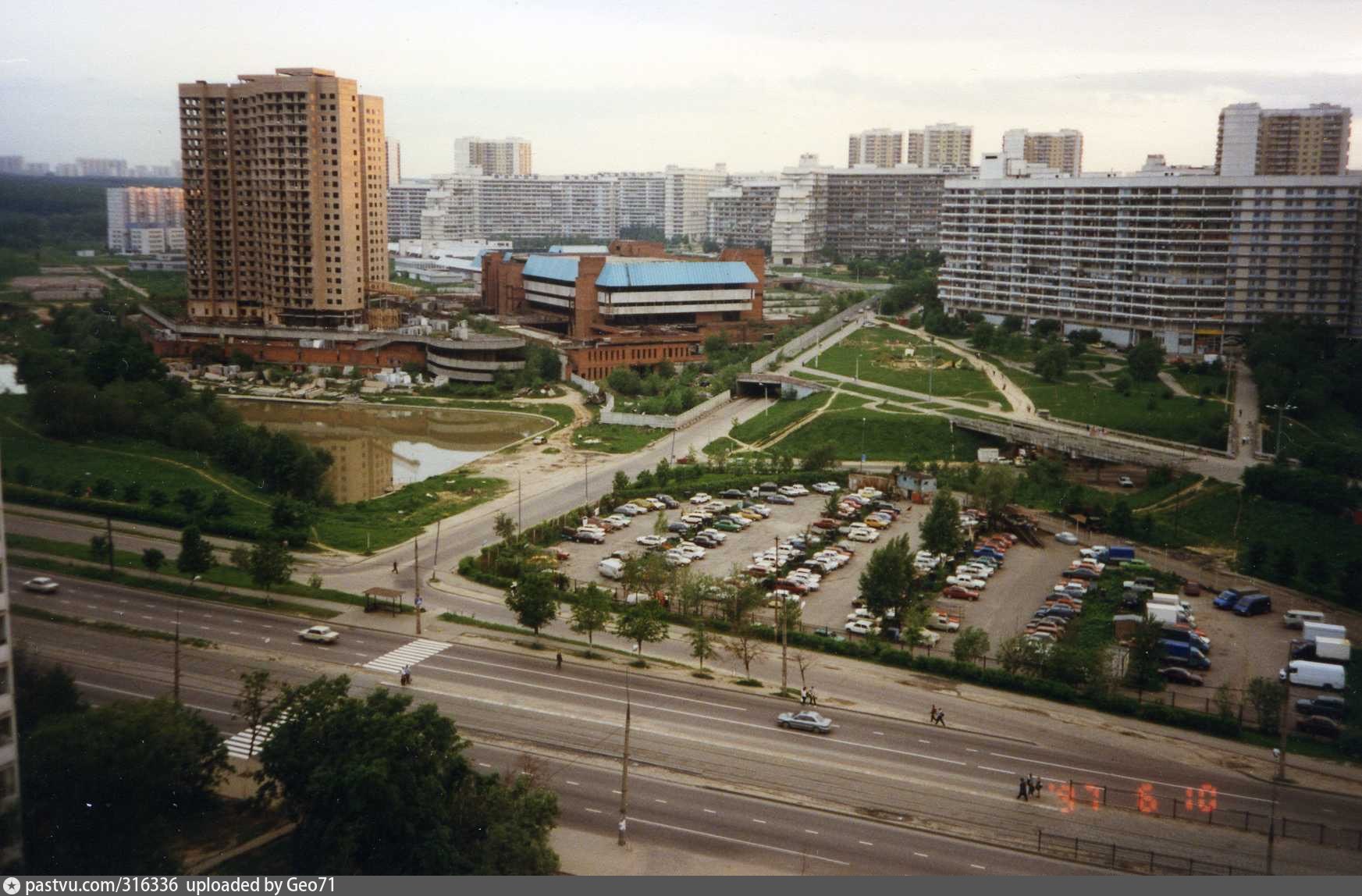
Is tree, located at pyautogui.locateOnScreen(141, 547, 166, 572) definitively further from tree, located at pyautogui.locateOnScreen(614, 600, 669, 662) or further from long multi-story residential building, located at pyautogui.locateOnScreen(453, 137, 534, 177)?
long multi-story residential building, located at pyautogui.locateOnScreen(453, 137, 534, 177)

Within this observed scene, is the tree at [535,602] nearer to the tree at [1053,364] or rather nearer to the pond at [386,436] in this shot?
the pond at [386,436]

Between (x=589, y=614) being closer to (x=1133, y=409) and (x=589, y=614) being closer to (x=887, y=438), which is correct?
(x=887, y=438)

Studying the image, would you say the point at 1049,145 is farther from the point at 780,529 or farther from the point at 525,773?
the point at 525,773

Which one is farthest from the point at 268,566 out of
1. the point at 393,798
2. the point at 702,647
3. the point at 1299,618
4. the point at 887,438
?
the point at 887,438

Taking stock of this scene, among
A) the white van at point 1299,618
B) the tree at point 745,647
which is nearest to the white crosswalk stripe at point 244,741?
the tree at point 745,647

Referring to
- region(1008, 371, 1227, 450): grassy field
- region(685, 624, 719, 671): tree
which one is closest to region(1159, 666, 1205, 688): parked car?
region(685, 624, 719, 671): tree

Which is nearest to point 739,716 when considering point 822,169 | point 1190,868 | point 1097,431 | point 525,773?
point 525,773

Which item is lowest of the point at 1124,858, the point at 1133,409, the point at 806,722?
the point at 1124,858
